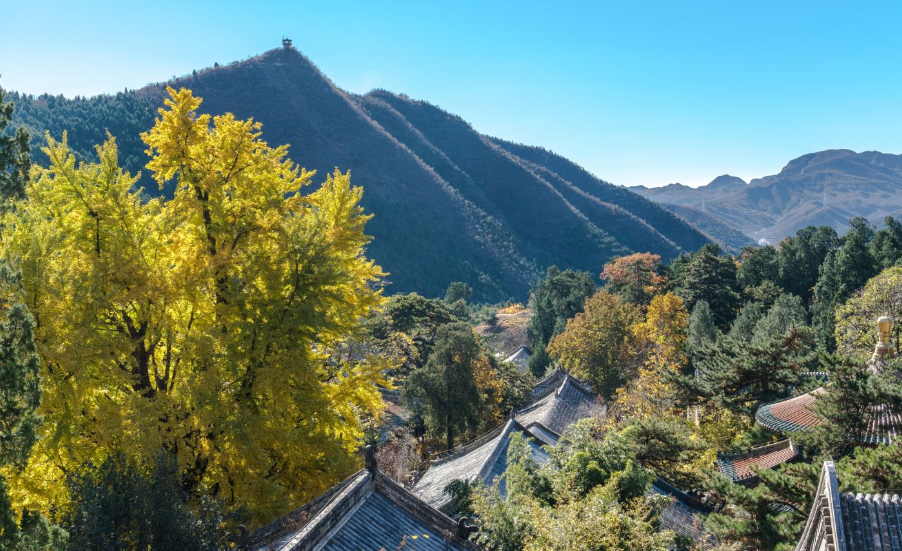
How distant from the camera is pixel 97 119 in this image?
9306cm

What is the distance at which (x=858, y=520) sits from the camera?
26.1 ft

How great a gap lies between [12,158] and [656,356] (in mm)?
30710

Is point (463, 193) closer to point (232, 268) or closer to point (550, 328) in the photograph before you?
point (550, 328)

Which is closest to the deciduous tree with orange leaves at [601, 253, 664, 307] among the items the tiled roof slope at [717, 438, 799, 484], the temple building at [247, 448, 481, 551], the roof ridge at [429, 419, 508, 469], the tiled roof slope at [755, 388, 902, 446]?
the roof ridge at [429, 419, 508, 469]

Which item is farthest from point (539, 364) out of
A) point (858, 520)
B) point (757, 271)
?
point (858, 520)

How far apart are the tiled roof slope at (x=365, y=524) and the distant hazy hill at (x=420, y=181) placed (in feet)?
251

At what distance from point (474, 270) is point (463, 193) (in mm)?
32144

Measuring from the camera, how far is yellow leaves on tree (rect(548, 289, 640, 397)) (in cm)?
3416

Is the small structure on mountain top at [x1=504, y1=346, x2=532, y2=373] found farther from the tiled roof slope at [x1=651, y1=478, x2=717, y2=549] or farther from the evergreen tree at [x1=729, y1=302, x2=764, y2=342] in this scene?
the tiled roof slope at [x1=651, y1=478, x2=717, y2=549]

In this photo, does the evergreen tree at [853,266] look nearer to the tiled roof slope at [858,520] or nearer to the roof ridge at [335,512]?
the tiled roof slope at [858,520]

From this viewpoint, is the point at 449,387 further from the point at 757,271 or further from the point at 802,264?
the point at 802,264

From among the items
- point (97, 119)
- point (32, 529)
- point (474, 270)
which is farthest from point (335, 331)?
point (97, 119)

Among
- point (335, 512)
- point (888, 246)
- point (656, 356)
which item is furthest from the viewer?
point (888, 246)

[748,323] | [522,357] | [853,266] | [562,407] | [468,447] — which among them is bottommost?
[522,357]
